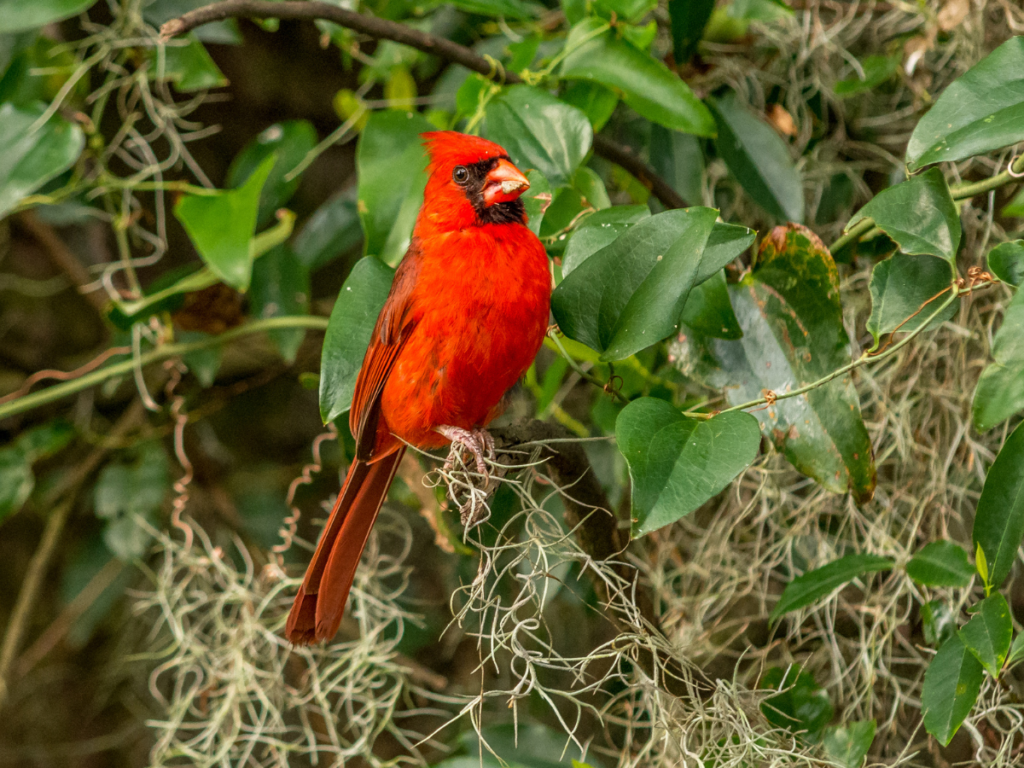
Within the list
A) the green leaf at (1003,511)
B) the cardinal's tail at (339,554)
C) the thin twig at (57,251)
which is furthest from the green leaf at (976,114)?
the thin twig at (57,251)

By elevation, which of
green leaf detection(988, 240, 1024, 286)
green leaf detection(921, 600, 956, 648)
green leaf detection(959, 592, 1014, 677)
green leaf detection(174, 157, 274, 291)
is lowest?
green leaf detection(921, 600, 956, 648)

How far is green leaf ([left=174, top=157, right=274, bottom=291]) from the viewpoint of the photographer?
4.84ft

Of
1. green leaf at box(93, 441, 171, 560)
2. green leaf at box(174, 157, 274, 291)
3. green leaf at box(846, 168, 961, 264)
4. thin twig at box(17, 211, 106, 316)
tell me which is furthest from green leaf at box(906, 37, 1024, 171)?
thin twig at box(17, 211, 106, 316)

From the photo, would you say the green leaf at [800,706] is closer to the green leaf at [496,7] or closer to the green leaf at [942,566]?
the green leaf at [942,566]

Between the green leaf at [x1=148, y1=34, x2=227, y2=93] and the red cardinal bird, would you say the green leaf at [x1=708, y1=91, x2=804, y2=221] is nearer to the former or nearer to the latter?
the red cardinal bird

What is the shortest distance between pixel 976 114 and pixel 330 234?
4.26ft

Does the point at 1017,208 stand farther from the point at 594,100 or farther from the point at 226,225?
the point at 226,225

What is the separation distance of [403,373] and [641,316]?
444mm

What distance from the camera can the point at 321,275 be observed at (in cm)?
275

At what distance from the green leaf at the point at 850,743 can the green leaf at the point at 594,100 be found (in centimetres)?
A: 96

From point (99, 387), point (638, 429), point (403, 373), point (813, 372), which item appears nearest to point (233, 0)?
point (403, 373)

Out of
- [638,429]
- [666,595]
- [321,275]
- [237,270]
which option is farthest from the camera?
[321,275]

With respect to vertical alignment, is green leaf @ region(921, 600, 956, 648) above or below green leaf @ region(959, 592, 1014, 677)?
below

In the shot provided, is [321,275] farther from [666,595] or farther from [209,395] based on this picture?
[666,595]
